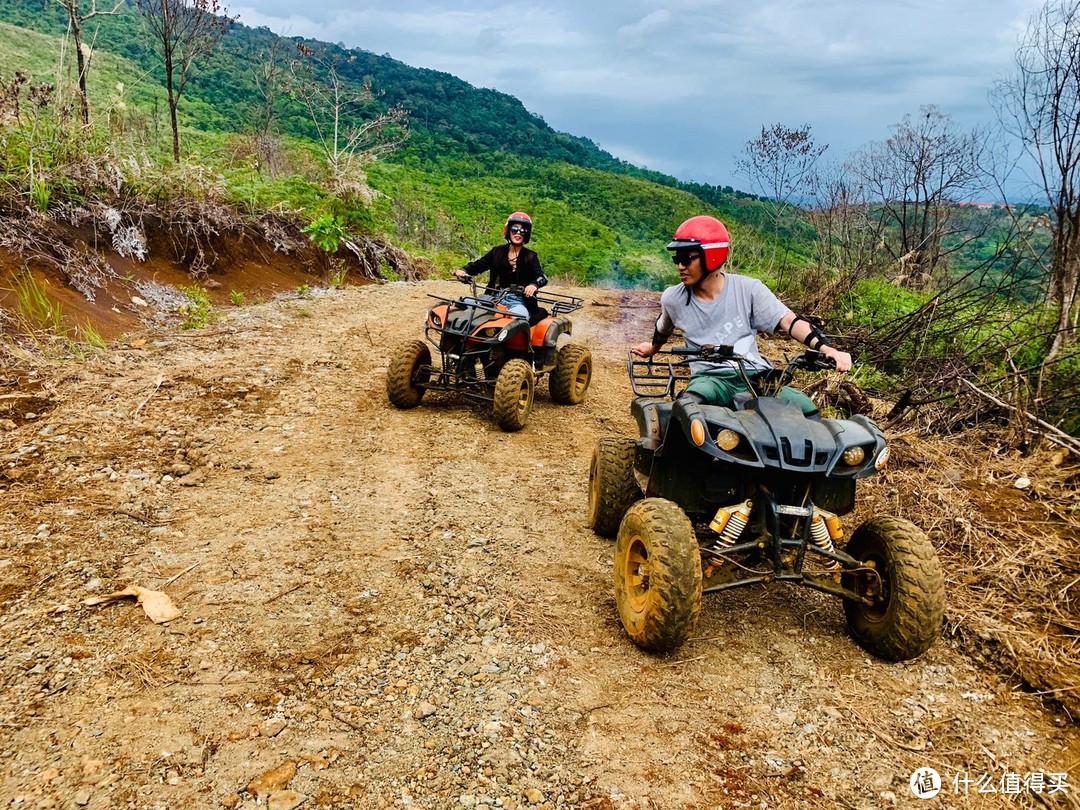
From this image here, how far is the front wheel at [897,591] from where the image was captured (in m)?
2.67

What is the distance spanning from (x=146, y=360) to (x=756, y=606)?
562 centimetres

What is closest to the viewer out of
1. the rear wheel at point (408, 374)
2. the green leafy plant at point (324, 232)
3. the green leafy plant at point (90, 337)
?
the rear wheel at point (408, 374)

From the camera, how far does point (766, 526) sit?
2869 millimetres

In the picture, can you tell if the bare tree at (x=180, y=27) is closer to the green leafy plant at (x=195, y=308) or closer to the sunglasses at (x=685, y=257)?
the green leafy plant at (x=195, y=308)

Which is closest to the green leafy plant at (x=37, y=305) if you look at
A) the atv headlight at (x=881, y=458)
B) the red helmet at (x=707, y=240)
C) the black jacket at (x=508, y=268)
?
the black jacket at (x=508, y=268)

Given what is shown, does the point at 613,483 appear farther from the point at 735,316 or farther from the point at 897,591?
the point at 897,591

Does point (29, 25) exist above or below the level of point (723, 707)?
above

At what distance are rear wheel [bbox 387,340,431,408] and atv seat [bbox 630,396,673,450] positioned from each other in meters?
2.89

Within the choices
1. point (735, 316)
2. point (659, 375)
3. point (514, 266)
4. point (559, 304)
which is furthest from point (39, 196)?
point (735, 316)

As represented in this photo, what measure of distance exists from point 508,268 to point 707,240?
354cm

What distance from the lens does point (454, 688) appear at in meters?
2.62

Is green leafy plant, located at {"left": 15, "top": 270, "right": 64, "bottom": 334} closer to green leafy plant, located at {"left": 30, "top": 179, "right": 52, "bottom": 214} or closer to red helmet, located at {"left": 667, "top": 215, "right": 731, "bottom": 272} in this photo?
green leafy plant, located at {"left": 30, "top": 179, "right": 52, "bottom": 214}

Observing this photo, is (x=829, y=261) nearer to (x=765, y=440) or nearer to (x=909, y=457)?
(x=909, y=457)

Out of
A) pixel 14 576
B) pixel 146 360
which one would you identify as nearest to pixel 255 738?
pixel 14 576
